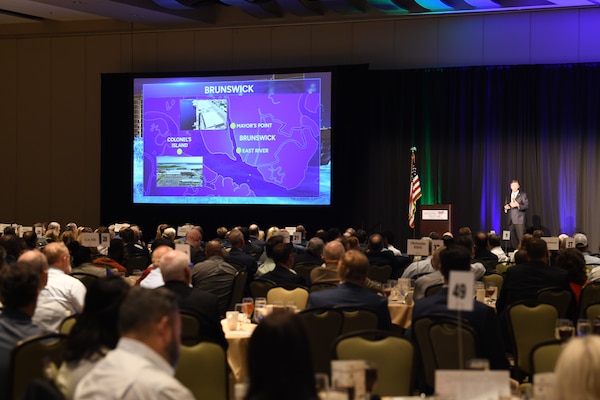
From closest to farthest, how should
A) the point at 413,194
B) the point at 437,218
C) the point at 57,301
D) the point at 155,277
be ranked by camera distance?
the point at 57,301 → the point at 155,277 → the point at 437,218 → the point at 413,194

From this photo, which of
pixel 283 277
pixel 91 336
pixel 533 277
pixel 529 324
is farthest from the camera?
Answer: pixel 283 277

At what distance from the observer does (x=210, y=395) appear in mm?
4688

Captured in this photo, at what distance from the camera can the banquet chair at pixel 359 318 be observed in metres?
5.91

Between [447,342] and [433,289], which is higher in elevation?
[433,289]

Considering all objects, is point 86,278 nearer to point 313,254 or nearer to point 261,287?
point 261,287

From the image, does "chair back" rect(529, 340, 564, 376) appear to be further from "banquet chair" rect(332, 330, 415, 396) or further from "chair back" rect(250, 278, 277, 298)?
"chair back" rect(250, 278, 277, 298)

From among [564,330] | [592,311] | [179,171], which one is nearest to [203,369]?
[564,330]

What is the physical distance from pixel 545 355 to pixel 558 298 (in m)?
2.92

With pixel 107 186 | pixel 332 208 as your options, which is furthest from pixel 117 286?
pixel 107 186

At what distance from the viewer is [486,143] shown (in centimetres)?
1880

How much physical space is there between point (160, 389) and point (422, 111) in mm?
16745

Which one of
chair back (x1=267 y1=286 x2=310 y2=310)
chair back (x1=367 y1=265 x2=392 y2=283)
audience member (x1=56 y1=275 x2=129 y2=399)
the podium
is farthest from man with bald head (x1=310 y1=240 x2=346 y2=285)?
the podium

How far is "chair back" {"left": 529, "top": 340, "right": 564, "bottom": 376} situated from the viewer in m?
4.39

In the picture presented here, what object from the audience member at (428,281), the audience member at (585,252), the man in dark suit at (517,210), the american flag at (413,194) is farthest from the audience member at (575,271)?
the american flag at (413,194)
